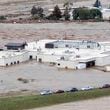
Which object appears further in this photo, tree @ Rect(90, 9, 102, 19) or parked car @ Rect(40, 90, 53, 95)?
tree @ Rect(90, 9, 102, 19)

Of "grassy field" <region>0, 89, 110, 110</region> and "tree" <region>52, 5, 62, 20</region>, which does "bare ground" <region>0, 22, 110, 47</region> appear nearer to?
"tree" <region>52, 5, 62, 20</region>

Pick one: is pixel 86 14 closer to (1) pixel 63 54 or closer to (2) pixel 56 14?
(2) pixel 56 14

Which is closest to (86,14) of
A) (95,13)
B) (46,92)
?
(95,13)

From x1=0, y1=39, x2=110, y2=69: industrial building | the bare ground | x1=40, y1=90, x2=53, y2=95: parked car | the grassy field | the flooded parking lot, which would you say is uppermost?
the grassy field

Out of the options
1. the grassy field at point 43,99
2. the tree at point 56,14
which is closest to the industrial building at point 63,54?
the grassy field at point 43,99

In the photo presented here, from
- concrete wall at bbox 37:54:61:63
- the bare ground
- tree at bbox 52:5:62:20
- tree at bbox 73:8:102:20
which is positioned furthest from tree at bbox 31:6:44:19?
concrete wall at bbox 37:54:61:63

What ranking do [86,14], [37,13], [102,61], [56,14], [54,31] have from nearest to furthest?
[102,61] → [54,31] → [86,14] → [56,14] → [37,13]
